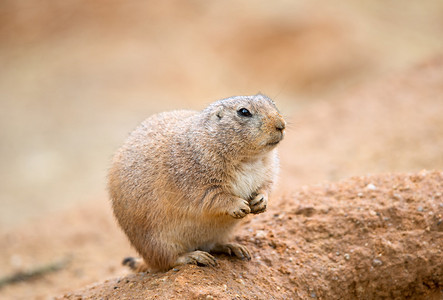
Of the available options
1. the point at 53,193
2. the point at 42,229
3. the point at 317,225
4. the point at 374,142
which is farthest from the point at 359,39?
the point at 317,225

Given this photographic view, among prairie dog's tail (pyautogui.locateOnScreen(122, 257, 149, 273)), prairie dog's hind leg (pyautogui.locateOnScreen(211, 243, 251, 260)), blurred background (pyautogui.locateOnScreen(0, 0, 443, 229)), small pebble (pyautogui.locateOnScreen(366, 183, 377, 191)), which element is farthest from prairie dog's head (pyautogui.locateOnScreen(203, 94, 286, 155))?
blurred background (pyautogui.locateOnScreen(0, 0, 443, 229))

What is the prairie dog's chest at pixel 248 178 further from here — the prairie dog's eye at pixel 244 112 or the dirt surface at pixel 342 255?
the dirt surface at pixel 342 255

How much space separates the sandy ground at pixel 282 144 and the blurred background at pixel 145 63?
0.06 metres

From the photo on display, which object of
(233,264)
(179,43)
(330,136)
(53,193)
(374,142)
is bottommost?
(233,264)

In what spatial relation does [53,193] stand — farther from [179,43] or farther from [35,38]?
[35,38]

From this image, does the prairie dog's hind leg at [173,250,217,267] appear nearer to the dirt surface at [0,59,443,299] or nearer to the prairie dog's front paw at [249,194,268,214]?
the dirt surface at [0,59,443,299]

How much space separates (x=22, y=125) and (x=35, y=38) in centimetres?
567

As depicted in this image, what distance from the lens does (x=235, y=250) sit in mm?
4793

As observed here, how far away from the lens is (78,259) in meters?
7.96

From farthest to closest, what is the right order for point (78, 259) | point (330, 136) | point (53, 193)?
point (53, 193), point (330, 136), point (78, 259)

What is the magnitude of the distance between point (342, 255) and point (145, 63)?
1532cm

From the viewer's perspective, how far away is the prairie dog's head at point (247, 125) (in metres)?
4.49

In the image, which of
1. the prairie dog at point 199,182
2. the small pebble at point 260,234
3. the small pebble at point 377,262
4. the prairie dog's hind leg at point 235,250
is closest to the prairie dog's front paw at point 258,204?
the prairie dog at point 199,182

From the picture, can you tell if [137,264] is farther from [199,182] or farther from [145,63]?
[145,63]
